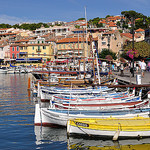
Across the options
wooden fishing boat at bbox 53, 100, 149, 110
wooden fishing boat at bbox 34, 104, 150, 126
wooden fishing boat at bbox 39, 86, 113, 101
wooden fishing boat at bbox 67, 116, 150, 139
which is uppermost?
wooden fishing boat at bbox 39, 86, 113, 101

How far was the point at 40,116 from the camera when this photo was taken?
57.0 ft

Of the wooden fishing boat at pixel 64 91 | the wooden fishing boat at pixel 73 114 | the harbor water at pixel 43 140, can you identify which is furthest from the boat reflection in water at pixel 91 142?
the wooden fishing boat at pixel 64 91

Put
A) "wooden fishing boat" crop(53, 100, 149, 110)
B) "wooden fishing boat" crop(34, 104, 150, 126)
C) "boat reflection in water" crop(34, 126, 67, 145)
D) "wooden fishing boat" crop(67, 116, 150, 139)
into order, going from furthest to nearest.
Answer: "wooden fishing boat" crop(53, 100, 149, 110), "wooden fishing boat" crop(34, 104, 150, 126), "boat reflection in water" crop(34, 126, 67, 145), "wooden fishing boat" crop(67, 116, 150, 139)

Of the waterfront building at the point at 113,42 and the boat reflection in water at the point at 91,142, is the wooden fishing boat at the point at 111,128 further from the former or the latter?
the waterfront building at the point at 113,42

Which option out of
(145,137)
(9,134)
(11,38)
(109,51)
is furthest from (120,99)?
(11,38)

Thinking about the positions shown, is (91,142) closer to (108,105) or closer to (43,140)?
(43,140)

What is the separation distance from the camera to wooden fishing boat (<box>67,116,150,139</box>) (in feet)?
47.6

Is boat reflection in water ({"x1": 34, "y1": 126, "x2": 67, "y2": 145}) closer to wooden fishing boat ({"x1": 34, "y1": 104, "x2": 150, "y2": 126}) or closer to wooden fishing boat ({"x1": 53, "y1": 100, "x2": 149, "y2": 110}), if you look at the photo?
wooden fishing boat ({"x1": 34, "y1": 104, "x2": 150, "y2": 126})

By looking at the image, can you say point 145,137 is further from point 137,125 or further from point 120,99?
point 120,99

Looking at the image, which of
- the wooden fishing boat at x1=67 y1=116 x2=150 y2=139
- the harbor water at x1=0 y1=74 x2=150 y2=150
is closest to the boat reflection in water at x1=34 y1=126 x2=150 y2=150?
the harbor water at x1=0 y1=74 x2=150 y2=150

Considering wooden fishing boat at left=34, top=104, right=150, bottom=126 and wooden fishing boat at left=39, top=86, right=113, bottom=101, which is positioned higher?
wooden fishing boat at left=39, top=86, right=113, bottom=101

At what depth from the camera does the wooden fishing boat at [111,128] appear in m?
14.5

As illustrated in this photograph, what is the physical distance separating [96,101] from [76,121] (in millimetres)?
6169

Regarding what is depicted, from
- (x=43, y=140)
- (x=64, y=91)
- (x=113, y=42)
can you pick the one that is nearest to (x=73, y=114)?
(x=43, y=140)
